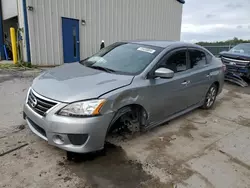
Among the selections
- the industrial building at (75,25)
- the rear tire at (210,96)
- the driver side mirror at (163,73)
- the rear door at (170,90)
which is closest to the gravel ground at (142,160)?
the rear door at (170,90)

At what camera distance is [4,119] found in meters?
3.73

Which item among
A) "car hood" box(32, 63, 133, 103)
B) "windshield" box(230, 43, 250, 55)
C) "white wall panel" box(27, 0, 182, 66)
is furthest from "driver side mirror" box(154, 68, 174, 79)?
"windshield" box(230, 43, 250, 55)

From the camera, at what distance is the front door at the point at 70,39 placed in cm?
917

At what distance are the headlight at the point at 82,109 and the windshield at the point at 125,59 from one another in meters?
0.88

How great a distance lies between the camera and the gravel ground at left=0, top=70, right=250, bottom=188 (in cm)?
240

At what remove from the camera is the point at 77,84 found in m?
2.71

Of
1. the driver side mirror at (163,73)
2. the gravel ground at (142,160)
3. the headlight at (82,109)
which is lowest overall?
the gravel ground at (142,160)

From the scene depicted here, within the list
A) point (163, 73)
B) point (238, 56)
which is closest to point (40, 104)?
point (163, 73)

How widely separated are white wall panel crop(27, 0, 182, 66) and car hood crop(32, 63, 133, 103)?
603 centimetres

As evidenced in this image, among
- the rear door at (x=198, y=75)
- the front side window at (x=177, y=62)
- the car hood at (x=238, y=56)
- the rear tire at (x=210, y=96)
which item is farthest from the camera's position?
the car hood at (x=238, y=56)

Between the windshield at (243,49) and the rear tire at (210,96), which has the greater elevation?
the windshield at (243,49)

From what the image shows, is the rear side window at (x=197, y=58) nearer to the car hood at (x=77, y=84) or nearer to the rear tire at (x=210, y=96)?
the rear tire at (x=210, y=96)

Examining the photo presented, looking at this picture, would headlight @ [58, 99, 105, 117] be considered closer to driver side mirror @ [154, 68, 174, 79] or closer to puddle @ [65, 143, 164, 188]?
puddle @ [65, 143, 164, 188]

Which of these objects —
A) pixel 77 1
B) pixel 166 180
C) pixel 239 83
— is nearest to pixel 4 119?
pixel 166 180
